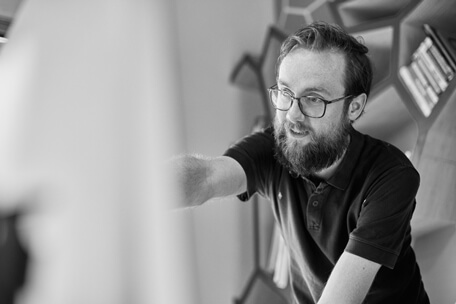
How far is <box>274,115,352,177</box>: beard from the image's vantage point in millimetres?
1209

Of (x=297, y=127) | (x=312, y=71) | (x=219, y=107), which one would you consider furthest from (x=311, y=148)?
(x=219, y=107)

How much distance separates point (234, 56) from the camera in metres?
2.51

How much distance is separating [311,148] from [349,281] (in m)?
0.28

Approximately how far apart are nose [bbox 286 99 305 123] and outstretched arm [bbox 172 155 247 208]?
186 mm

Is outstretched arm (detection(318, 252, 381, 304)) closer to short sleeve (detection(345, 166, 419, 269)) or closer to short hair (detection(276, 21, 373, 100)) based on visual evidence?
short sleeve (detection(345, 166, 419, 269))

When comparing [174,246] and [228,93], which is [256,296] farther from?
[174,246]

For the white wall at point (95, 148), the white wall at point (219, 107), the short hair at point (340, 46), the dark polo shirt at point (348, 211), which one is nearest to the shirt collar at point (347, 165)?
the dark polo shirt at point (348, 211)

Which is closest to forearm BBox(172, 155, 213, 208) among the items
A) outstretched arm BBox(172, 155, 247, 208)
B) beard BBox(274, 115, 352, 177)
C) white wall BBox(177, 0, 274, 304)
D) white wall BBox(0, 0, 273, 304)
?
outstretched arm BBox(172, 155, 247, 208)

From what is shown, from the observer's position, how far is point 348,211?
1213 mm

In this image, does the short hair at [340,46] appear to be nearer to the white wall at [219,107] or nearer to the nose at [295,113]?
the nose at [295,113]

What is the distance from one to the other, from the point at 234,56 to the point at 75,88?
212 centimetres

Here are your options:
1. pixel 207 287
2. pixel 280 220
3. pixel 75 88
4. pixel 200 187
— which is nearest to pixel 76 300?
pixel 75 88

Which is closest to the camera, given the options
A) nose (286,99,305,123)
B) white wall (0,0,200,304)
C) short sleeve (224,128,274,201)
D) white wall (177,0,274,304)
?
white wall (0,0,200,304)

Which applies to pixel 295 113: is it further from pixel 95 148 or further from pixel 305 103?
pixel 95 148
